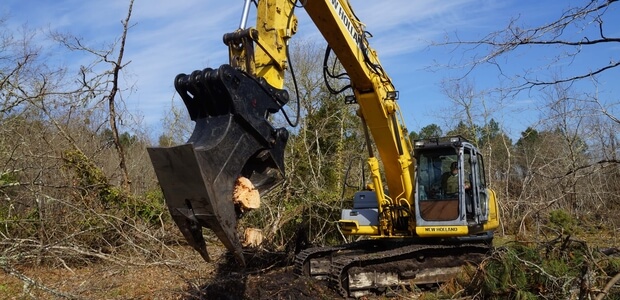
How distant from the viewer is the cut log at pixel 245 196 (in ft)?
13.4

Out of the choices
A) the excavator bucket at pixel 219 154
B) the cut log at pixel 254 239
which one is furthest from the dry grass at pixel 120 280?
the excavator bucket at pixel 219 154

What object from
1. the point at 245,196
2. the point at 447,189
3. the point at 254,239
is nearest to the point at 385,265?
the point at 447,189

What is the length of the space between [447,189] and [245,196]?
5261 mm

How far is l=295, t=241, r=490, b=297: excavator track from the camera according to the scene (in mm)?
8367

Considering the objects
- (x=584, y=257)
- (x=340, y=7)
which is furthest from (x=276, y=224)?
(x=584, y=257)

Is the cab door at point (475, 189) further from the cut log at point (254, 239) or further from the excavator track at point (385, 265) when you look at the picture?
the cut log at point (254, 239)

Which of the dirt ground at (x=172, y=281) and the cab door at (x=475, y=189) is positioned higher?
the cab door at (x=475, y=189)

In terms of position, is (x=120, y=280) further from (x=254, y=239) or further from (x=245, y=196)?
(x=245, y=196)

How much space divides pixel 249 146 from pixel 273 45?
126 cm

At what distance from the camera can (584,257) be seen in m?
5.51

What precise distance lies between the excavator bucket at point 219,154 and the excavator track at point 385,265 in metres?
4.17

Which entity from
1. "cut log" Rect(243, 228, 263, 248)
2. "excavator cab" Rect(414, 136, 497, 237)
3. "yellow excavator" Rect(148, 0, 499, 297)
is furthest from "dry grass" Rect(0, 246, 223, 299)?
"excavator cab" Rect(414, 136, 497, 237)

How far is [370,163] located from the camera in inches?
351

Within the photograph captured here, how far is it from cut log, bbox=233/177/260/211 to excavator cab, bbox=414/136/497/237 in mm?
4902
